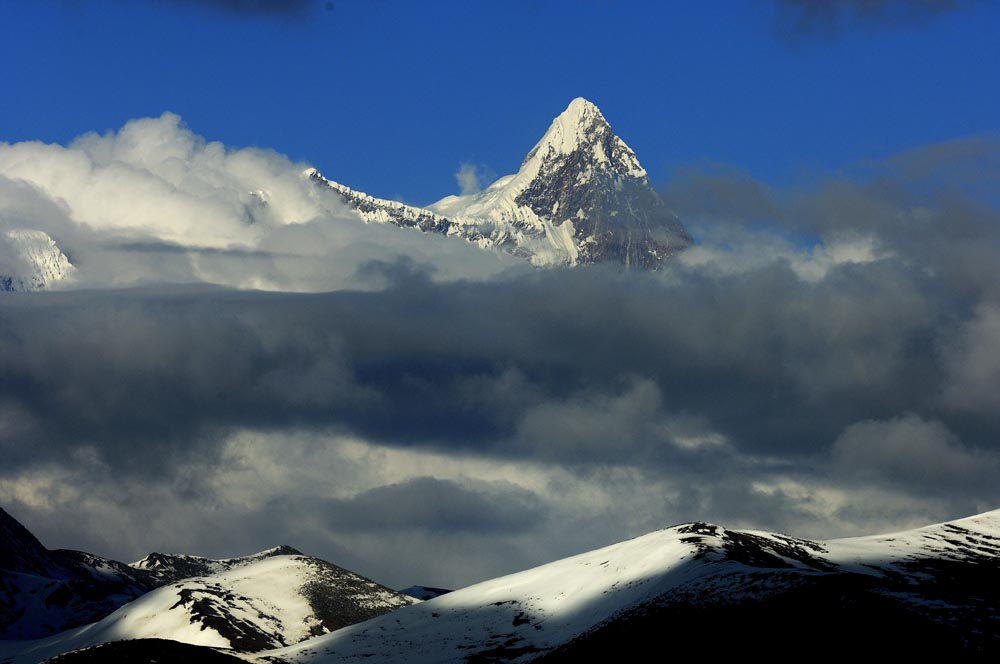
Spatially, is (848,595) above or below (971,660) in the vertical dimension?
above

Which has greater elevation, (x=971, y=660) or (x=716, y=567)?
(x=716, y=567)

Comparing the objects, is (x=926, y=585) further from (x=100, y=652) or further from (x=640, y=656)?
(x=100, y=652)

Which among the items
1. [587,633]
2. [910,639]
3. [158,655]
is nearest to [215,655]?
[158,655]

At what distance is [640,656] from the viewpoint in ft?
541

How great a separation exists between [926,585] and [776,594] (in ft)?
117

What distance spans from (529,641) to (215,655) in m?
44.2

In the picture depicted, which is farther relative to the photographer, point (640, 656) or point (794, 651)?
point (640, 656)

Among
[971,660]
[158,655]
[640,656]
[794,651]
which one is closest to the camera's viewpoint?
[971,660]

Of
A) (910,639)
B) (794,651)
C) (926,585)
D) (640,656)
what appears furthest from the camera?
(926,585)

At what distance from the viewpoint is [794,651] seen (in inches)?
5817

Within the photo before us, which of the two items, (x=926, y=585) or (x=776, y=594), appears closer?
(x=776, y=594)

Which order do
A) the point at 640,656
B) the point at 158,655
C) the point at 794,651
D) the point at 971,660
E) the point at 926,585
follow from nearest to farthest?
the point at 971,660 < the point at 794,651 < the point at 640,656 < the point at 158,655 < the point at 926,585

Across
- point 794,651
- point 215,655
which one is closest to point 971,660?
point 794,651

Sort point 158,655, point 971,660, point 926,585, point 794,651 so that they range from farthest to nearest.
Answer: point 926,585
point 158,655
point 794,651
point 971,660
